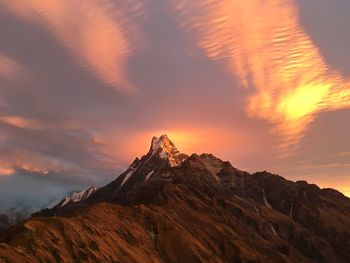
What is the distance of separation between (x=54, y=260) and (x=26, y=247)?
38.2ft

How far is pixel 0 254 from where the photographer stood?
168500 mm

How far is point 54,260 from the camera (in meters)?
197

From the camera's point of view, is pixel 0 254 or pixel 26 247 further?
pixel 26 247

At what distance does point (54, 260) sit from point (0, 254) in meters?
31.5

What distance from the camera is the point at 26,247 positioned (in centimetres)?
19462

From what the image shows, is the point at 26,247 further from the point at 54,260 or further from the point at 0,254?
the point at 0,254

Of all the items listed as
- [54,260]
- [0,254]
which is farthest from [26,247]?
[0,254]

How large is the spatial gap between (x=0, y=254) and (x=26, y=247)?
26389mm

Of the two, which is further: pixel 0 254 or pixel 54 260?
pixel 54 260
